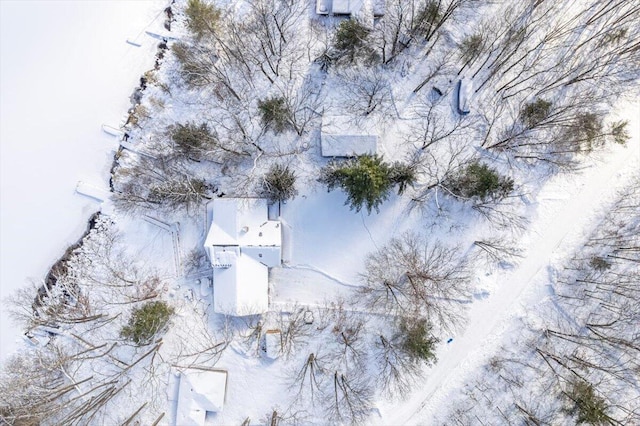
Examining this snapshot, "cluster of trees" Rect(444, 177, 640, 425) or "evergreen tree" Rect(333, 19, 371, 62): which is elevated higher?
"evergreen tree" Rect(333, 19, 371, 62)

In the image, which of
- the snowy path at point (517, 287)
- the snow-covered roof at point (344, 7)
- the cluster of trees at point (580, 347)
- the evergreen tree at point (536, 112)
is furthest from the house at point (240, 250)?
the evergreen tree at point (536, 112)

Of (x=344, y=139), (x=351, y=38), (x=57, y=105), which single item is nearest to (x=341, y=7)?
(x=351, y=38)

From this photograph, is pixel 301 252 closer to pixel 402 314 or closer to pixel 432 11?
pixel 402 314

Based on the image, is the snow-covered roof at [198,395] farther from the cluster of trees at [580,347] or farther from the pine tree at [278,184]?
the cluster of trees at [580,347]

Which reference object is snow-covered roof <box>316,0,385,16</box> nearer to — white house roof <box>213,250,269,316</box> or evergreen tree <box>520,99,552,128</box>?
evergreen tree <box>520,99,552,128</box>

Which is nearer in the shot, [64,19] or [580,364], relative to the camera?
[580,364]

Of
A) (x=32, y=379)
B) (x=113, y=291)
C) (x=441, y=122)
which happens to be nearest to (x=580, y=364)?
(x=441, y=122)

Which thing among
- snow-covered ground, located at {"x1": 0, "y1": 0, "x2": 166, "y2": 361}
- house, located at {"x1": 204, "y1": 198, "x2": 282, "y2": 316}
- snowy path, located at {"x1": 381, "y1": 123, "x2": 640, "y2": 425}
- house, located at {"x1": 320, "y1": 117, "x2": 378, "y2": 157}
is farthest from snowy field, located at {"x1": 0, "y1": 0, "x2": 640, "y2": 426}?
snow-covered ground, located at {"x1": 0, "y1": 0, "x2": 166, "y2": 361}
